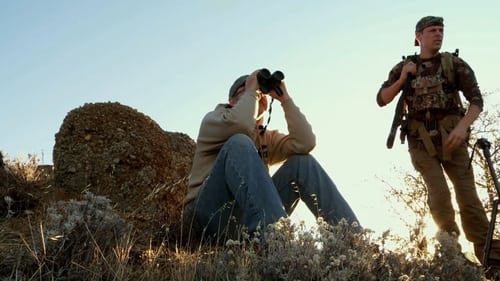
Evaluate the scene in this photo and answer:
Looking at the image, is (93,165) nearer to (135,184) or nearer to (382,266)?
(135,184)

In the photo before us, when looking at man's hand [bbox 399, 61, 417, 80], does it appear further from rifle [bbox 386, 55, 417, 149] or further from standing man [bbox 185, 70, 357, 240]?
standing man [bbox 185, 70, 357, 240]

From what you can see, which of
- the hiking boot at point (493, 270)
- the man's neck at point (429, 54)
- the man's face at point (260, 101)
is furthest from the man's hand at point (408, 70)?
the hiking boot at point (493, 270)

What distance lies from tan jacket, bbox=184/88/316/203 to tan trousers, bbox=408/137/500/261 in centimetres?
110

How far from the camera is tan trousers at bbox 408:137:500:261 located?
4320mm

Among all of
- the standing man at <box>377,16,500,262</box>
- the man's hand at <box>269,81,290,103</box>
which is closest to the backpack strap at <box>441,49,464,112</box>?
the standing man at <box>377,16,500,262</box>

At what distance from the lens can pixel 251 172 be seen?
3129mm

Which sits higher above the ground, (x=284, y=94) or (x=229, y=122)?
(x=284, y=94)

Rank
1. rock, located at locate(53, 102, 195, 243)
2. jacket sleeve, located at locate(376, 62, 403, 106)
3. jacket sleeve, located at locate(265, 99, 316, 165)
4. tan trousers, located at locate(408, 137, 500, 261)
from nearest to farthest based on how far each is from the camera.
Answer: jacket sleeve, located at locate(265, 99, 316, 165)
tan trousers, located at locate(408, 137, 500, 261)
jacket sleeve, located at locate(376, 62, 403, 106)
rock, located at locate(53, 102, 195, 243)

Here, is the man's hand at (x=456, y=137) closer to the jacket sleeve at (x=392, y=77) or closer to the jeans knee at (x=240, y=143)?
the jacket sleeve at (x=392, y=77)

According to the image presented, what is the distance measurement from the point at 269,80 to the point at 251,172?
3.68 ft

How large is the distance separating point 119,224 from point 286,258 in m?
0.89

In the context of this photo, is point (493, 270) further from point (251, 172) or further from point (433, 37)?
point (251, 172)

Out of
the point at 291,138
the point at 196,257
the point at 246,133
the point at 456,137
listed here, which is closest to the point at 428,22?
the point at 456,137

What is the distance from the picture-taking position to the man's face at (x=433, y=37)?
4.62m
